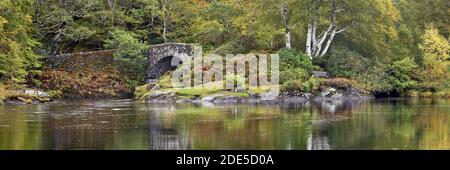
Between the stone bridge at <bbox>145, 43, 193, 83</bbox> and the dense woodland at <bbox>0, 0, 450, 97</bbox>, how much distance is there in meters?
0.78

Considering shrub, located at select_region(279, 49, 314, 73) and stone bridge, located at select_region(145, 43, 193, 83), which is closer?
shrub, located at select_region(279, 49, 314, 73)

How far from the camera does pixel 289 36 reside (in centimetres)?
5100

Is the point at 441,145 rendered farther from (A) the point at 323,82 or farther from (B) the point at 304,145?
(A) the point at 323,82

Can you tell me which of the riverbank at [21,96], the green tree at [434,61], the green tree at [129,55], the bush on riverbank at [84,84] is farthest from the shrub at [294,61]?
the riverbank at [21,96]

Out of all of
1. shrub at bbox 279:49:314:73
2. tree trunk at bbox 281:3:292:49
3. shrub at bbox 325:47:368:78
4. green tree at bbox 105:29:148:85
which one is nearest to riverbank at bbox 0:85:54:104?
green tree at bbox 105:29:148:85

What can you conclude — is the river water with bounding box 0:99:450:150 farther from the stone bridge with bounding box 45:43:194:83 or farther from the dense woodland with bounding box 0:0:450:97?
the stone bridge with bounding box 45:43:194:83

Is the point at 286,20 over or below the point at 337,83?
over

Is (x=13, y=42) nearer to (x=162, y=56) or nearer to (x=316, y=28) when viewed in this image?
(x=162, y=56)

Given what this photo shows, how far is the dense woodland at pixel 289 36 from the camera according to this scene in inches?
1868
